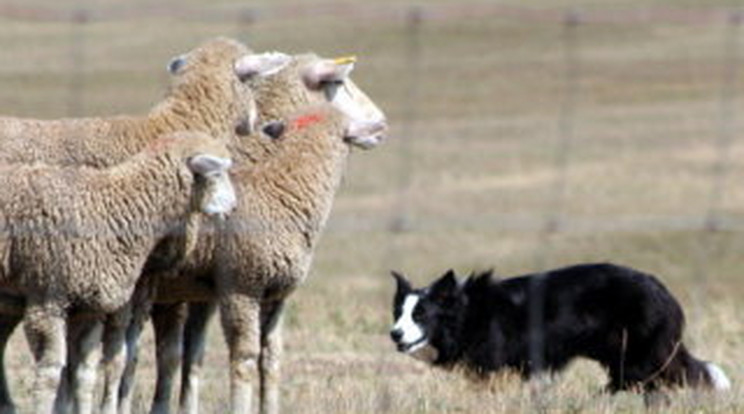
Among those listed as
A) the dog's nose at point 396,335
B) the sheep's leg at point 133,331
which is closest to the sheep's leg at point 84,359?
the sheep's leg at point 133,331

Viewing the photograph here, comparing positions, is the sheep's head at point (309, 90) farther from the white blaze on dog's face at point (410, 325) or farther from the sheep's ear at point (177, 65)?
the white blaze on dog's face at point (410, 325)

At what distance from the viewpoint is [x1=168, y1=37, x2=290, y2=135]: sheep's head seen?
40.3ft

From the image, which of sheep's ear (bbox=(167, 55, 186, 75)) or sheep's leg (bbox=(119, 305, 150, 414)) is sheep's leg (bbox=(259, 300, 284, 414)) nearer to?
sheep's leg (bbox=(119, 305, 150, 414))

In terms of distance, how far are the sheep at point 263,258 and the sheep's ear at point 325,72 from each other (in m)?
0.65

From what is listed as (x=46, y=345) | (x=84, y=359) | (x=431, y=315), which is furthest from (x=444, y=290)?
(x=46, y=345)

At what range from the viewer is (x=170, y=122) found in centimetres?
1212

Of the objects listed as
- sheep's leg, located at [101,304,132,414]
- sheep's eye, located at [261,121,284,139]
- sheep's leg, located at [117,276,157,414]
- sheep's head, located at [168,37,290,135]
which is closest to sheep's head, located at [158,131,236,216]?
sheep's leg, located at [117,276,157,414]

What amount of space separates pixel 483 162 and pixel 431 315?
814 inches

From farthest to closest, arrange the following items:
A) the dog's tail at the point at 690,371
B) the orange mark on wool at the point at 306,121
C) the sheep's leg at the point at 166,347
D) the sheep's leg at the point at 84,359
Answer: the dog's tail at the point at 690,371 < the orange mark on wool at the point at 306,121 < the sheep's leg at the point at 166,347 < the sheep's leg at the point at 84,359

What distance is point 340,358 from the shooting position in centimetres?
1524

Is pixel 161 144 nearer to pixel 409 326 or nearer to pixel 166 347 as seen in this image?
pixel 166 347

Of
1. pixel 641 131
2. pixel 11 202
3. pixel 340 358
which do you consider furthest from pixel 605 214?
pixel 11 202

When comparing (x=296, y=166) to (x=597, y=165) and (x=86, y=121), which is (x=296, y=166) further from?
(x=597, y=165)

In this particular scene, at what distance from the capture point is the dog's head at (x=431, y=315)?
562 inches
